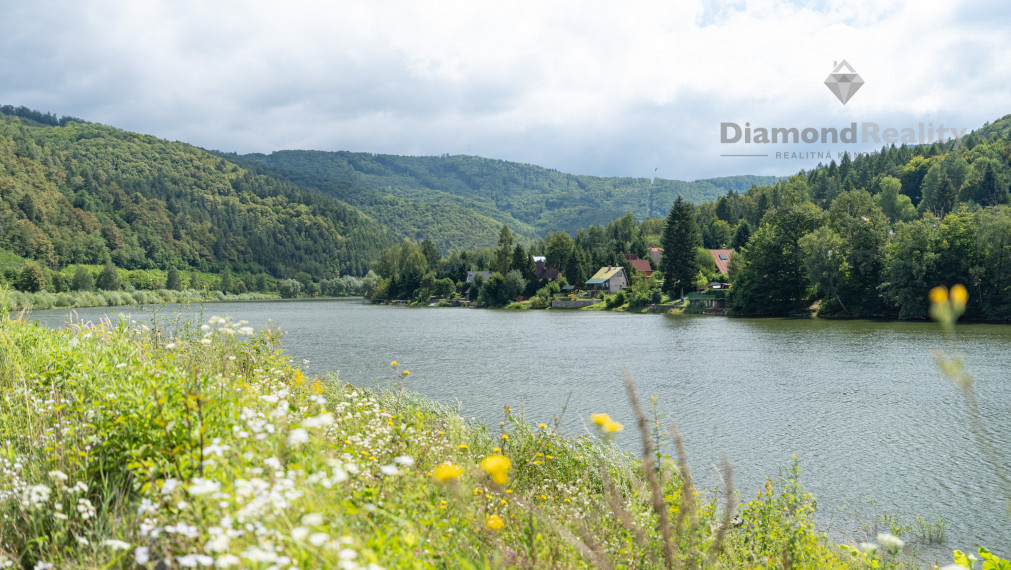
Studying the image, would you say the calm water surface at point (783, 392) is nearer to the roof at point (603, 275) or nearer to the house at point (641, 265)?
the roof at point (603, 275)

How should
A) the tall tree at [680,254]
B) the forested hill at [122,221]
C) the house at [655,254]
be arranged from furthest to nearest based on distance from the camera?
the forested hill at [122,221] < the house at [655,254] < the tall tree at [680,254]

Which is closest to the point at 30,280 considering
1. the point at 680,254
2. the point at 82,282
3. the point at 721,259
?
the point at 82,282

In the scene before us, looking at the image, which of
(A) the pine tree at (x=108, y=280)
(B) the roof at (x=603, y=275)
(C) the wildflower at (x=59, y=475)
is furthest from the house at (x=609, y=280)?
(C) the wildflower at (x=59, y=475)

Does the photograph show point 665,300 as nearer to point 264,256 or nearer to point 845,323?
point 845,323

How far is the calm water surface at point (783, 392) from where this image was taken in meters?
13.0

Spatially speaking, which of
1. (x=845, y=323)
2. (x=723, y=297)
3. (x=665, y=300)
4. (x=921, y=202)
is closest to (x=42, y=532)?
(x=845, y=323)

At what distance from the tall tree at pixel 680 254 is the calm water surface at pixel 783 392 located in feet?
96.9

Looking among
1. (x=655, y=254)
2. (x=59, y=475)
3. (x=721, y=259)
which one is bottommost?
(x=59, y=475)

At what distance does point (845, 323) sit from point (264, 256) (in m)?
167

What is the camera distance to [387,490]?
4.25 meters

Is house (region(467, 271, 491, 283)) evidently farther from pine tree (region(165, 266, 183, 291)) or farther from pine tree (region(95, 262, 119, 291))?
pine tree (region(165, 266, 183, 291))

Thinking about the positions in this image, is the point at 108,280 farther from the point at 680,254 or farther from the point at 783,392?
the point at 783,392

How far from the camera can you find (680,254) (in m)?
77.9

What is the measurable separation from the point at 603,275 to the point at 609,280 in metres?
2.74
